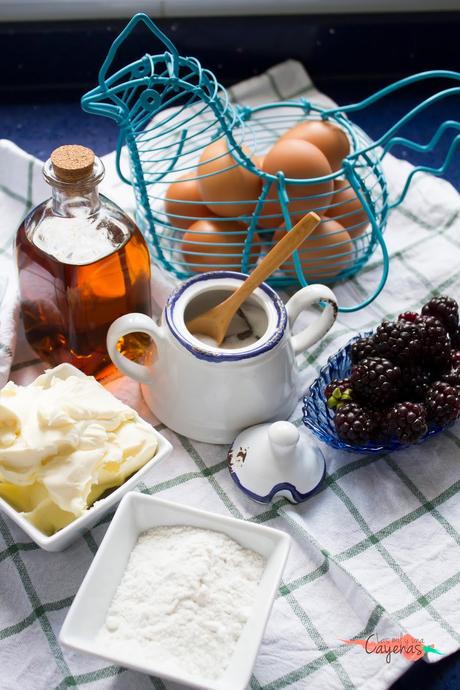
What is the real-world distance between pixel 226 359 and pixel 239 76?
69 centimetres

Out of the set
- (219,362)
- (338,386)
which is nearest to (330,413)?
(338,386)

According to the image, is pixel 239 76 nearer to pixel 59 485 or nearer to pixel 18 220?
pixel 18 220

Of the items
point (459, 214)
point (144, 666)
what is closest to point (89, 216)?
point (144, 666)

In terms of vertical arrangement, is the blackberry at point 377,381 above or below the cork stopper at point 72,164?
below

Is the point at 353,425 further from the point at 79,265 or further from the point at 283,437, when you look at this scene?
the point at 79,265

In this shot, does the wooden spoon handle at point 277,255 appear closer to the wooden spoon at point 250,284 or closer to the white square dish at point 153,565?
the wooden spoon at point 250,284

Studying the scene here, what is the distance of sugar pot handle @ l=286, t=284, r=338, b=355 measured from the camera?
0.85 meters

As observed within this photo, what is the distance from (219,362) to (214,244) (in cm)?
22

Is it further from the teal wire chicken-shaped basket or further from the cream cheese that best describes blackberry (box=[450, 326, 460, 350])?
the cream cheese

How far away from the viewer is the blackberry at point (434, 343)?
0.84m

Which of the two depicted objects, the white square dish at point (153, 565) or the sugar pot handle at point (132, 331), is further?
the sugar pot handle at point (132, 331)

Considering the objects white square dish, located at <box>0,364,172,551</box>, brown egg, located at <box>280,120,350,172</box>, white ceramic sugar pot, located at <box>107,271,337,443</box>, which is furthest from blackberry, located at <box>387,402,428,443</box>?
brown egg, located at <box>280,120,350,172</box>

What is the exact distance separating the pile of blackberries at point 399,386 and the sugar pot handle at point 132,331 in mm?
182

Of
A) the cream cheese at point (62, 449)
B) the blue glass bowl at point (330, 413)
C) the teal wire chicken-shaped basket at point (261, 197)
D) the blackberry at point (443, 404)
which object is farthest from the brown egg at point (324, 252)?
the cream cheese at point (62, 449)
